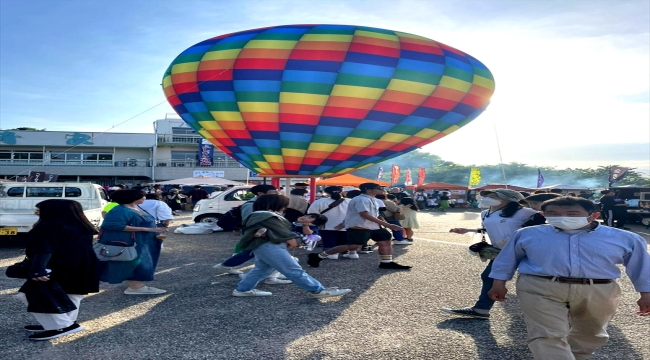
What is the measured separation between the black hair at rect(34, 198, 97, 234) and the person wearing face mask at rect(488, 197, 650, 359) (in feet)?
11.9

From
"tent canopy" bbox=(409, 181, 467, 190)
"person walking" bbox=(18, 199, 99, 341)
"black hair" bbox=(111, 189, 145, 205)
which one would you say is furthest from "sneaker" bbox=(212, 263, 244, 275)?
"tent canopy" bbox=(409, 181, 467, 190)

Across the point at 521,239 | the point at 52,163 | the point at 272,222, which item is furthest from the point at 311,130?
the point at 52,163

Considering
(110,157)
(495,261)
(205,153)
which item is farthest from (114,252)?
(110,157)

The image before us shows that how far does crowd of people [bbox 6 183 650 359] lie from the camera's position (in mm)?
3115

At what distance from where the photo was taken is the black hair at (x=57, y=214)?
165 inches

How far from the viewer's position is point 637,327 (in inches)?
191

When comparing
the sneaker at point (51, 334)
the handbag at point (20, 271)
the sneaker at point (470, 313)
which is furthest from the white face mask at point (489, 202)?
the handbag at point (20, 271)

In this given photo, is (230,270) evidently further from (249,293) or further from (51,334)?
(51,334)

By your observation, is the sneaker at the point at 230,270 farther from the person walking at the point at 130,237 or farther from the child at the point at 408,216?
the child at the point at 408,216

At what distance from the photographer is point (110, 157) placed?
46.0 m

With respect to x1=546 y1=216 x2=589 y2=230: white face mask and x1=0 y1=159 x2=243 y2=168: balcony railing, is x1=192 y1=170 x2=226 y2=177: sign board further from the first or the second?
x1=546 y1=216 x2=589 y2=230: white face mask

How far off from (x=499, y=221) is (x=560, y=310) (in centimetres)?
188

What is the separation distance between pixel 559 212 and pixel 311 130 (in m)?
8.01

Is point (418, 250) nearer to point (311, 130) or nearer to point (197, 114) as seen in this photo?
point (311, 130)
